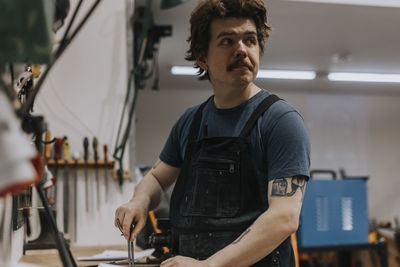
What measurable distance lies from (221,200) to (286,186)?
9.6 inches

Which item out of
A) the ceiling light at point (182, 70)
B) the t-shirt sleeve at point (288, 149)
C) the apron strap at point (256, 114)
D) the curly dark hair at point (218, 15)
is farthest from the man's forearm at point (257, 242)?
the ceiling light at point (182, 70)

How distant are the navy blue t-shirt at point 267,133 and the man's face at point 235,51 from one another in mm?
104

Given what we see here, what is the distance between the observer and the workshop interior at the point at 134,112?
0.62 meters

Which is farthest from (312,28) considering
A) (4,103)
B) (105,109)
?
(4,103)

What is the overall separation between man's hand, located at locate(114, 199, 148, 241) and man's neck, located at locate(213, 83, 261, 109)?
1.45ft

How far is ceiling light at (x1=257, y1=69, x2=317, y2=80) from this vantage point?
5.84 m

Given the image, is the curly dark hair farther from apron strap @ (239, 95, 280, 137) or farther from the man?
apron strap @ (239, 95, 280, 137)

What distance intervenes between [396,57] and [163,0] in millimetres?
5304

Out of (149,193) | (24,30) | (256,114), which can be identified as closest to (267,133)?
(256,114)

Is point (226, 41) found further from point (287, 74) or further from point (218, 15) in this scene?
point (287, 74)

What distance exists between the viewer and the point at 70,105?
8.45 feet

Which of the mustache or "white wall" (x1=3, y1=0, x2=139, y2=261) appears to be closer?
the mustache

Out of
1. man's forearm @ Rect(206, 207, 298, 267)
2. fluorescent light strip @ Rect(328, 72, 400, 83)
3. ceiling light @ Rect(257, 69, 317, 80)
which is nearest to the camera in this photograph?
man's forearm @ Rect(206, 207, 298, 267)

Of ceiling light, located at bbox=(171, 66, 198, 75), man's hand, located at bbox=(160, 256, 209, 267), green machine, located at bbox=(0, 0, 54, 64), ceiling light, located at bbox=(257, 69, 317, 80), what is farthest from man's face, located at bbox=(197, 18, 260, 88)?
ceiling light, located at bbox=(257, 69, 317, 80)
